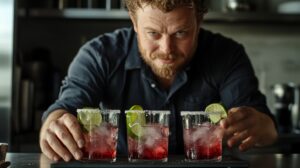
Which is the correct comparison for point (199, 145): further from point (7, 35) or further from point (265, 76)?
point (265, 76)

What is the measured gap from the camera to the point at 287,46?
3.61 m

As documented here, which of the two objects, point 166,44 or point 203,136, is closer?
point 203,136

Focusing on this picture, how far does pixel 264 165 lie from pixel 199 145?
27 centimetres

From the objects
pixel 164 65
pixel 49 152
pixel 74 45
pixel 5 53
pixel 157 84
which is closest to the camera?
pixel 49 152

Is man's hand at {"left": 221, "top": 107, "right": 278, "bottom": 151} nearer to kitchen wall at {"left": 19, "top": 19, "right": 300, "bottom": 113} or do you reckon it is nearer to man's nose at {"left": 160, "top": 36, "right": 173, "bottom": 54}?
man's nose at {"left": 160, "top": 36, "right": 173, "bottom": 54}

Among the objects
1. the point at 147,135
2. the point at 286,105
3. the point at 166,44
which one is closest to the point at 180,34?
the point at 166,44

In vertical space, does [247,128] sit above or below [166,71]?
below

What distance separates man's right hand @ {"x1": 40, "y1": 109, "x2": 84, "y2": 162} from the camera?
1382mm

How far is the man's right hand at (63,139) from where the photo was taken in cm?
138

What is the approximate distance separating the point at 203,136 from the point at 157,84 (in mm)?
780

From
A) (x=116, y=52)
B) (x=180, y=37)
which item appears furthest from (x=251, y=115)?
(x=116, y=52)

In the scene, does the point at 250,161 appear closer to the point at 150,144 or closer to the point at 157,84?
the point at 150,144

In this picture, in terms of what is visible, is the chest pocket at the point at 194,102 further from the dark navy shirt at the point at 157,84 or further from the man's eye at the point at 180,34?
the man's eye at the point at 180,34

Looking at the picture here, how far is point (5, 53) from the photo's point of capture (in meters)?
3.02
